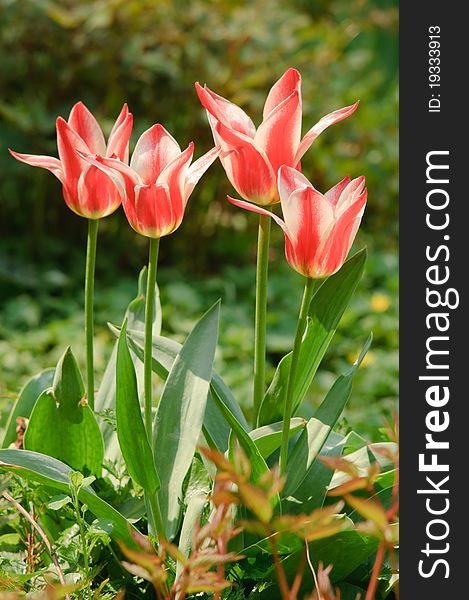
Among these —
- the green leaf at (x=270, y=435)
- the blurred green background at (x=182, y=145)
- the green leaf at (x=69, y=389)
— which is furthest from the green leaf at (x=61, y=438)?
the blurred green background at (x=182, y=145)

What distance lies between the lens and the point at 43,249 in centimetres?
A: 345

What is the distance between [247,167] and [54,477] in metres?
0.44

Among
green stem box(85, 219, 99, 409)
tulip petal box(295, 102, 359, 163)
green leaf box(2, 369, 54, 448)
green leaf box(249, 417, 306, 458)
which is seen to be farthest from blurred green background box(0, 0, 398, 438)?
tulip petal box(295, 102, 359, 163)

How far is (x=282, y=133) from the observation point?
1102 mm

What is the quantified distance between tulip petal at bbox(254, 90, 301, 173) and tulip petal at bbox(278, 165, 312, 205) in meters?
0.07

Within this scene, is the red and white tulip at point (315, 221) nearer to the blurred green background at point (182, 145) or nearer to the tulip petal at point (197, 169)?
the tulip petal at point (197, 169)

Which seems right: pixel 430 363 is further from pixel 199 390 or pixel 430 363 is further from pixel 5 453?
pixel 5 453

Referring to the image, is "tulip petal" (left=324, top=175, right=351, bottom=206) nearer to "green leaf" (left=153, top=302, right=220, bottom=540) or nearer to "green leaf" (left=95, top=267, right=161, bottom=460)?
"green leaf" (left=153, top=302, right=220, bottom=540)

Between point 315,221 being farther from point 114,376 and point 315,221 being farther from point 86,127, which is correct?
point 114,376

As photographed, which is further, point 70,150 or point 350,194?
point 70,150

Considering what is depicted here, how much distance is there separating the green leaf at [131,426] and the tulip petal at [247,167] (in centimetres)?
22

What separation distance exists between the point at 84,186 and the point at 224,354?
1722 millimetres

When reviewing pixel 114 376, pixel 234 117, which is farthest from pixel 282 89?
pixel 114 376

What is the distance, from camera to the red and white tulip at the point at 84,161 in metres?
1.17
